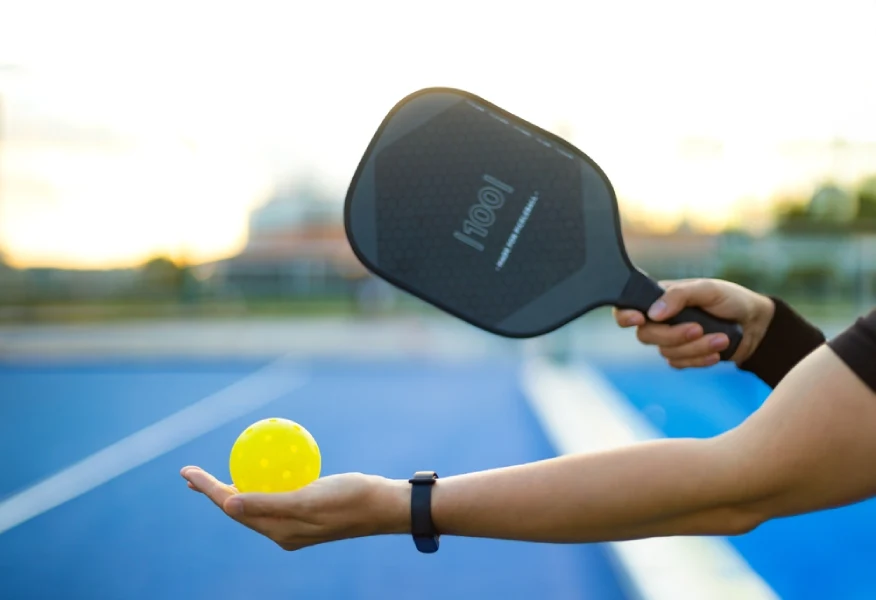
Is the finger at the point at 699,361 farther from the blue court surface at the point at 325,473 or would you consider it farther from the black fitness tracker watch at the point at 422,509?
the blue court surface at the point at 325,473

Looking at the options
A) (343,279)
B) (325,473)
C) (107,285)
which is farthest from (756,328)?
(343,279)

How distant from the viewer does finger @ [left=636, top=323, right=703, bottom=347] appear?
162cm

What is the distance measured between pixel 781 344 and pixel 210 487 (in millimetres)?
968

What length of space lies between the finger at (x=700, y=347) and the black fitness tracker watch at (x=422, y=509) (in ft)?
1.58

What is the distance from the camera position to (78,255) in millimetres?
16312

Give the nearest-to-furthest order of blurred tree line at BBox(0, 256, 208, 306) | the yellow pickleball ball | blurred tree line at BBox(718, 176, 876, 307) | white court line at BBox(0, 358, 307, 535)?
the yellow pickleball ball
white court line at BBox(0, 358, 307, 535)
blurred tree line at BBox(0, 256, 208, 306)
blurred tree line at BBox(718, 176, 876, 307)

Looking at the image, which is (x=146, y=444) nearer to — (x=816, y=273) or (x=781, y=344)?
(x=781, y=344)

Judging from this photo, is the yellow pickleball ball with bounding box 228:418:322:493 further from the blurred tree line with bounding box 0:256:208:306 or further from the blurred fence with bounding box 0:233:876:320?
the blurred tree line with bounding box 0:256:208:306

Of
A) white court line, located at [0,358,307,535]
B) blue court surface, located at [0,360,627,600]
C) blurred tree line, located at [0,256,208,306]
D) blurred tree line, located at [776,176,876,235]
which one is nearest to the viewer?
blue court surface, located at [0,360,627,600]

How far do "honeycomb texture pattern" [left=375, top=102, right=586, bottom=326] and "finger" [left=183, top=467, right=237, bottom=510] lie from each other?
15.4 inches

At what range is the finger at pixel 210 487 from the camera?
140 centimetres

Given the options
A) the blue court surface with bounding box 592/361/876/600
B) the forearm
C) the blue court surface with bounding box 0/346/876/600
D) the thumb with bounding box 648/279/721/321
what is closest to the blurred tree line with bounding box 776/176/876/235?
the blue court surface with bounding box 0/346/876/600

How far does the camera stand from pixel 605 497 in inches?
51.8

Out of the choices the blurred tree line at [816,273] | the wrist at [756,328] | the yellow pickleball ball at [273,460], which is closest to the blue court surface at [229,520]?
the yellow pickleball ball at [273,460]
